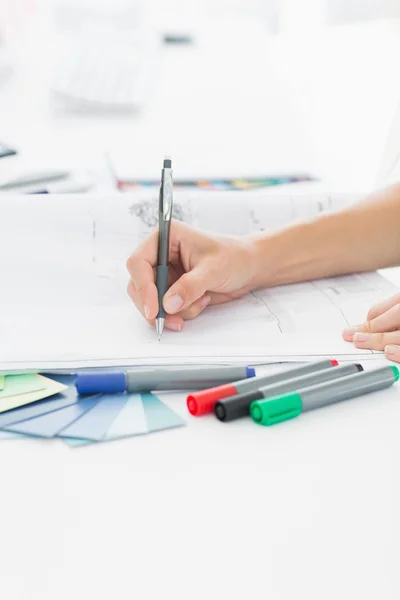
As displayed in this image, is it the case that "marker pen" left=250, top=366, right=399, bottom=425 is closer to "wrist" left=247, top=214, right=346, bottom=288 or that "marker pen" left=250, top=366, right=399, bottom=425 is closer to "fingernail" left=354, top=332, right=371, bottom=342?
"fingernail" left=354, top=332, right=371, bottom=342

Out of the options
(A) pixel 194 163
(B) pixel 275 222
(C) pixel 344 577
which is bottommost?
(C) pixel 344 577

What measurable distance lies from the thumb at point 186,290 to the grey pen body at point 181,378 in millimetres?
106

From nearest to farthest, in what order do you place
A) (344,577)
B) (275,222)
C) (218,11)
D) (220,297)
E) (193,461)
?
(344,577) → (193,461) → (220,297) → (275,222) → (218,11)

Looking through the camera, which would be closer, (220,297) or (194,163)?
(220,297)

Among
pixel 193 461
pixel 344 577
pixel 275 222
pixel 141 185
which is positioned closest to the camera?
pixel 344 577

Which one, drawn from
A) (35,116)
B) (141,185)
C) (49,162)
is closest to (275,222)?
(141,185)

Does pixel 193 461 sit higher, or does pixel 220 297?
pixel 220 297

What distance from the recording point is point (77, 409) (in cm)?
62

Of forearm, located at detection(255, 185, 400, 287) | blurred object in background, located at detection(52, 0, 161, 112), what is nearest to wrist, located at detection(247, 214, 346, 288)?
forearm, located at detection(255, 185, 400, 287)

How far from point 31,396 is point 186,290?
193 mm

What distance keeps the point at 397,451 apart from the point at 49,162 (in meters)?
0.80

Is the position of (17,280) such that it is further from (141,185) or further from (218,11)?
(218,11)

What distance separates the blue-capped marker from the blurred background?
0.48m

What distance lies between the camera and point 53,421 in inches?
23.8
